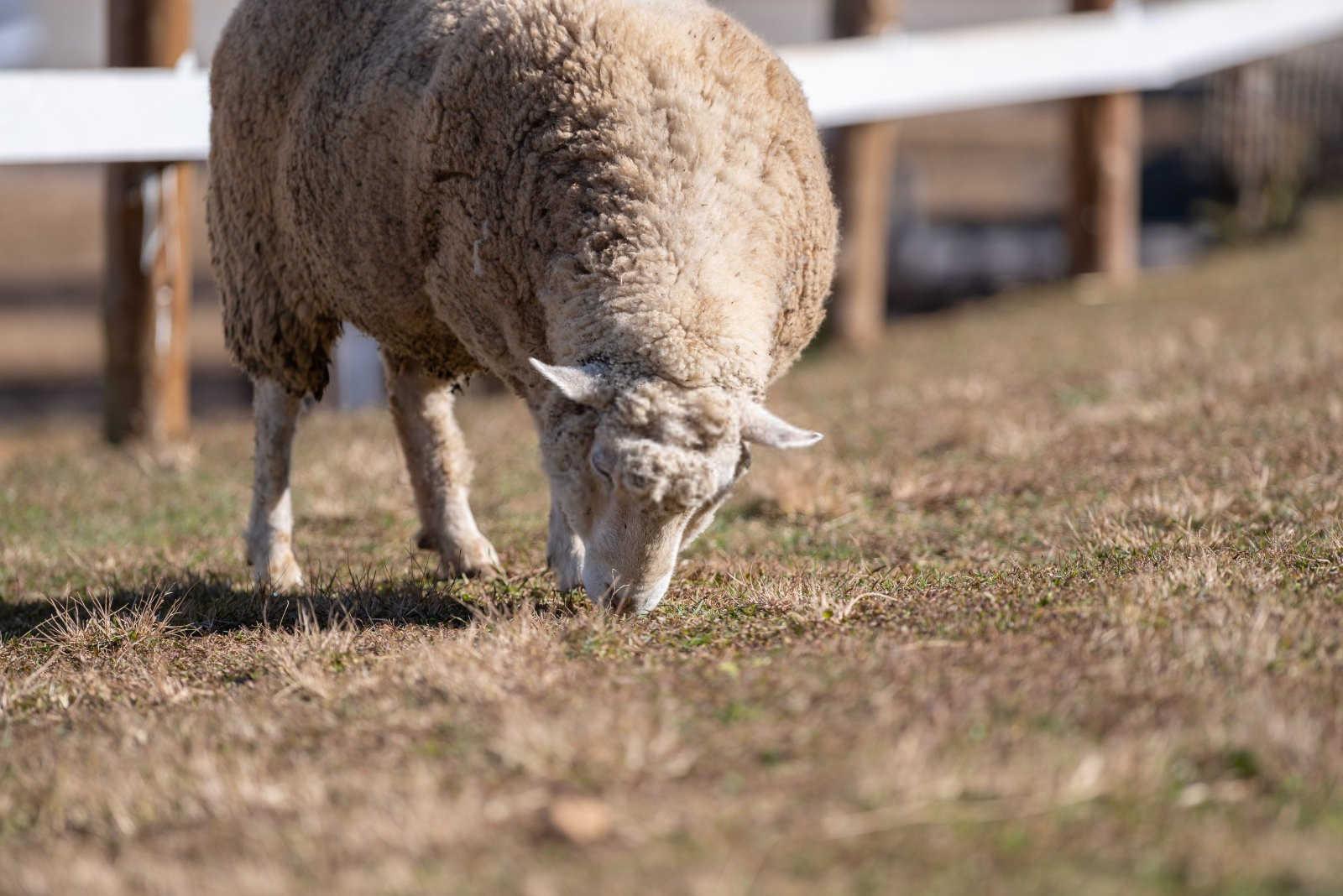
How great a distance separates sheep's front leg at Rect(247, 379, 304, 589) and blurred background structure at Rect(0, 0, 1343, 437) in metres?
2.81

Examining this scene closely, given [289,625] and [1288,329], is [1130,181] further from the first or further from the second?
[289,625]

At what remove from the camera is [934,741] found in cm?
253

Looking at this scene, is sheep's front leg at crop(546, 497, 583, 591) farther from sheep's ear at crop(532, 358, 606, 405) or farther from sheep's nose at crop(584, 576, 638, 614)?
sheep's ear at crop(532, 358, 606, 405)

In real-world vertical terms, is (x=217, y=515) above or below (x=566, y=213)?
below

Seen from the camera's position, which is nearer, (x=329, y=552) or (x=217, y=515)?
(x=329, y=552)

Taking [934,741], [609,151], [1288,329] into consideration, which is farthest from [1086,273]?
[934,741]

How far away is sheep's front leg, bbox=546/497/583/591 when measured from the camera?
413 cm

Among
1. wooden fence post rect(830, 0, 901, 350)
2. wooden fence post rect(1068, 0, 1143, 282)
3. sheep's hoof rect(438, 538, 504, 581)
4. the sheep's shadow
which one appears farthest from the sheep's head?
wooden fence post rect(1068, 0, 1143, 282)

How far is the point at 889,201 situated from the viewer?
13.3 metres

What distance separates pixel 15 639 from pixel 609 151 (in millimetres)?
2017

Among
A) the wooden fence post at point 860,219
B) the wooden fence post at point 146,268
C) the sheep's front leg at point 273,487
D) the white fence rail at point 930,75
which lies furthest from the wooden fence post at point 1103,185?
the sheep's front leg at point 273,487

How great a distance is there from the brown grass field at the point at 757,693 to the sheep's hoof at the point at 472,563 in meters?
0.09

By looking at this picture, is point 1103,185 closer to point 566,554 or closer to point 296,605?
point 566,554

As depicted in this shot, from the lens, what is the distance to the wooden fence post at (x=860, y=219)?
9.94 m
